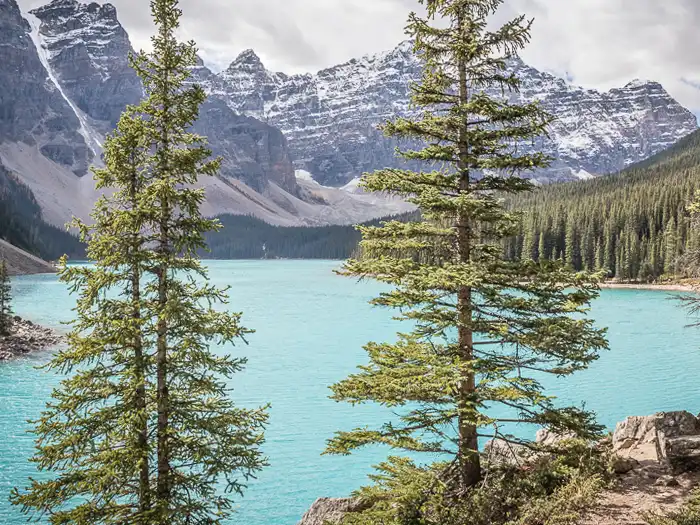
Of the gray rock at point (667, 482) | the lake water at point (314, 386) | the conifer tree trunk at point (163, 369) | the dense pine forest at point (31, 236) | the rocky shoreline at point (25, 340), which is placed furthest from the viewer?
the dense pine forest at point (31, 236)

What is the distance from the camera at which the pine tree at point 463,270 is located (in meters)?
9.24

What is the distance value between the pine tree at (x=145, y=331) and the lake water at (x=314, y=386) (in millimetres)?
7221

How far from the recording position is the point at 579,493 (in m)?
9.27

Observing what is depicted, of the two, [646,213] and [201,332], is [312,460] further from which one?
[646,213]

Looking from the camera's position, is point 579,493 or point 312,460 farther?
point 312,460

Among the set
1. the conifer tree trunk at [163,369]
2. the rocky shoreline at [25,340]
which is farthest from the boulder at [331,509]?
the rocky shoreline at [25,340]

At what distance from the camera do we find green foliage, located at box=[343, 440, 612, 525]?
9.23m

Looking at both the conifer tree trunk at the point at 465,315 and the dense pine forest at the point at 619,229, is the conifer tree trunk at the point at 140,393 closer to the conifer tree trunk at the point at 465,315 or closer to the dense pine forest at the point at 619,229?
the conifer tree trunk at the point at 465,315

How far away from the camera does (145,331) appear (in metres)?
10.3

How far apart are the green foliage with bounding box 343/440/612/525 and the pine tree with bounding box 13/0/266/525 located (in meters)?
2.96

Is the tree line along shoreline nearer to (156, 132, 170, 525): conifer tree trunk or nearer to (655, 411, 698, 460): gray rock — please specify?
(156, 132, 170, 525): conifer tree trunk

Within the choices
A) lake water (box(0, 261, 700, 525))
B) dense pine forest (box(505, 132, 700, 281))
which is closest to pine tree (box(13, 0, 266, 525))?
lake water (box(0, 261, 700, 525))

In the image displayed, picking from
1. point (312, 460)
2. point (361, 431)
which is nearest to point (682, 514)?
point (361, 431)

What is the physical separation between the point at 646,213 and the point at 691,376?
269ft
